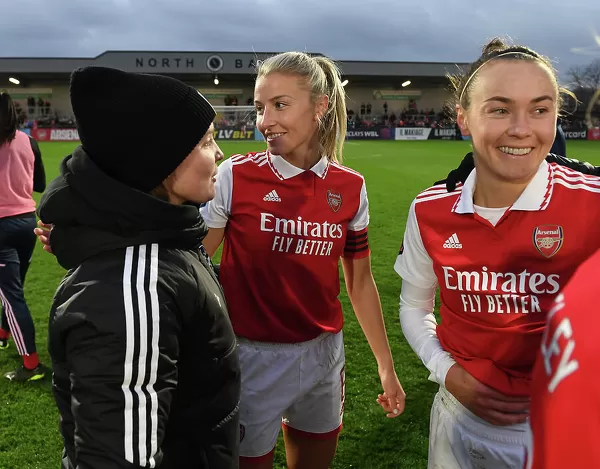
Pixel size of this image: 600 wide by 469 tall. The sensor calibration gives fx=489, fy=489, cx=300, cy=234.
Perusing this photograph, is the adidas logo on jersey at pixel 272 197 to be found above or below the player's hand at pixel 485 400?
above

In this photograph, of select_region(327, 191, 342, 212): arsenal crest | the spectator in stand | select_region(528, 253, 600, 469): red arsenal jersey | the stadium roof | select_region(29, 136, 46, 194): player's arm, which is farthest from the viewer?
the stadium roof

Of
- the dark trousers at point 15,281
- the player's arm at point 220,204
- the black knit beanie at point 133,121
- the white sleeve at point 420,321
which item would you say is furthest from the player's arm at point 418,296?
the dark trousers at point 15,281

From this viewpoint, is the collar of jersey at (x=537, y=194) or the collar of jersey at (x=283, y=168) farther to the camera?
the collar of jersey at (x=283, y=168)

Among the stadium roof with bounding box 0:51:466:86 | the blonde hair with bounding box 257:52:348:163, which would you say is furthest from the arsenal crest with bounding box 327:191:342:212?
the stadium roof with bounding box 0:51:466:86

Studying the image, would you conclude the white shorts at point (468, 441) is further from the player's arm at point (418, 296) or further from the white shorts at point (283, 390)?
the white shorts at point (283, 390)

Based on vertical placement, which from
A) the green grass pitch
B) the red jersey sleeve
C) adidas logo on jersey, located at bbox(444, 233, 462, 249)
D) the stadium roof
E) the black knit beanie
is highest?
the stadium roof

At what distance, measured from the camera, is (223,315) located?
1.28 meters

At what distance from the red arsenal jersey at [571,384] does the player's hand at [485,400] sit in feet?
2.99

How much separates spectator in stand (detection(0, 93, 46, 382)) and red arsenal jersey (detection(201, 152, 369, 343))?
2.31m

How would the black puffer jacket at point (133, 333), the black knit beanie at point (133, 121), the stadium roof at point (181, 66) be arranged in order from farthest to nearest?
the stadium roof at point (181, 66), the black knit beanie at point (133, 121), the black puffer jacket at point (133, 333)

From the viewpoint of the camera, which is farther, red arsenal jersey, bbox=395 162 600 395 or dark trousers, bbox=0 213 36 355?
dark trousers, bbox=0 213 36 355

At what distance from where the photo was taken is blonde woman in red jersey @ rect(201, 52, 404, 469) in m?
1.90

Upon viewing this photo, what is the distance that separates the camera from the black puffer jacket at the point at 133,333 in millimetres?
992

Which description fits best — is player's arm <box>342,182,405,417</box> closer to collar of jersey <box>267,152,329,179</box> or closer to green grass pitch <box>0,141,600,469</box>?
collar of jersey <box>267,152,329,179</box>
